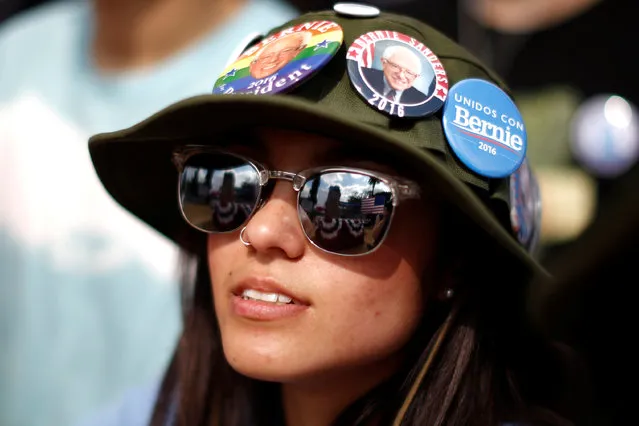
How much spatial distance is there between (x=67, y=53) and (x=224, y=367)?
1.47 meters

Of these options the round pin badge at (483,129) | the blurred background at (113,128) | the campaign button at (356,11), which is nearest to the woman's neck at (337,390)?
the round pin badge at (483,129)

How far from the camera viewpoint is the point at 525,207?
1.36 meters

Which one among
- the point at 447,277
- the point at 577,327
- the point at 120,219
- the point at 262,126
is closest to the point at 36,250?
the point at 120,219

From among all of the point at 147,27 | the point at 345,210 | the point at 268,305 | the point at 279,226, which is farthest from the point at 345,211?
the point at 147,27

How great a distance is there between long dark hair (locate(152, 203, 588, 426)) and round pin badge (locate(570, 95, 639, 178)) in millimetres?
1170

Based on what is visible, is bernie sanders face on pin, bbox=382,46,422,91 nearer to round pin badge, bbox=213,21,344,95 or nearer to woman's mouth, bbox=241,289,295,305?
round pin badge, bbox=213,21,344,95

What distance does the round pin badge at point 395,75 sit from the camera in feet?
3.94

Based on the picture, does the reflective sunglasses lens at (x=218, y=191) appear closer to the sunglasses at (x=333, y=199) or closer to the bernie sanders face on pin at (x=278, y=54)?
the sunglasses at (x=333, y=199)

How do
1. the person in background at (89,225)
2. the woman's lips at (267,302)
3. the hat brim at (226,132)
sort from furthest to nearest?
the person in background at (89,225)
the woman's lips at (267,302)
the hat brim at (226,132)

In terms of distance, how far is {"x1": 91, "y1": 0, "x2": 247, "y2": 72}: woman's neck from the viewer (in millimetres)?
2377

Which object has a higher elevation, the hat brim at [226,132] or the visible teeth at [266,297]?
the hat brim at [226,132]

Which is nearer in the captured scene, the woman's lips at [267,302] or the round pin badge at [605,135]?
the woman's lips at [267,302]

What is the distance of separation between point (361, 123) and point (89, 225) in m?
1.47

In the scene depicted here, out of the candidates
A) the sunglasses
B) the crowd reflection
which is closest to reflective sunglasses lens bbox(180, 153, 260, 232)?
the sunglasses
